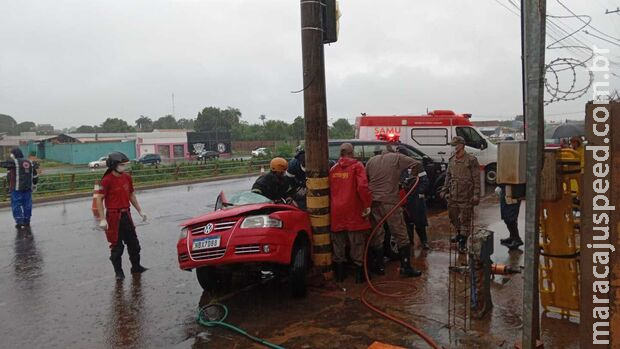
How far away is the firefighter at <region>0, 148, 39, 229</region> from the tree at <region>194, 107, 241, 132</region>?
72374 millimetres

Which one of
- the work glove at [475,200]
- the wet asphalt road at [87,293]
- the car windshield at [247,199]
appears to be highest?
the car windshield at [247,199]

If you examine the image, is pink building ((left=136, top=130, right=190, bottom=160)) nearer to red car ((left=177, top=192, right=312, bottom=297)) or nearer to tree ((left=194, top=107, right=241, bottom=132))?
tree ((left=194, top=107, right=241, bottom=132))

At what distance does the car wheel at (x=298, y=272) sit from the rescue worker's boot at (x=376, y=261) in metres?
1.21

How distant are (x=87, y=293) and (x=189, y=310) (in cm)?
169

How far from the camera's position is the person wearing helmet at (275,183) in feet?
21.2

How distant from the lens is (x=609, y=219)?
10.6ft

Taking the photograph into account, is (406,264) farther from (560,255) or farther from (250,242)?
(250,242)

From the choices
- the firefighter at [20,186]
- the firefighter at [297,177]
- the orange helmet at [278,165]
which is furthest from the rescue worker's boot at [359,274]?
the firefighter at [20,186]

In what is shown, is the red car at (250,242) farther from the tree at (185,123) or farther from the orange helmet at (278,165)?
the tree at (185,123)

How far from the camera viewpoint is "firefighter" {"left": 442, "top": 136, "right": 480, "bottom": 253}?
23.3 feet

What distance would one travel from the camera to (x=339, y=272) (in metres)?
6.18

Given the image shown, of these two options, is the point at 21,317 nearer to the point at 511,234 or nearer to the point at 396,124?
the point at 511,234

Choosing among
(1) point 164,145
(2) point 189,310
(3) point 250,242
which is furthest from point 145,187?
(1) point 164,145

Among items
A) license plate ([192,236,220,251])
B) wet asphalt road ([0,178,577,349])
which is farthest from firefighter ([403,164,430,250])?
license plate ([192,236,220,251])
